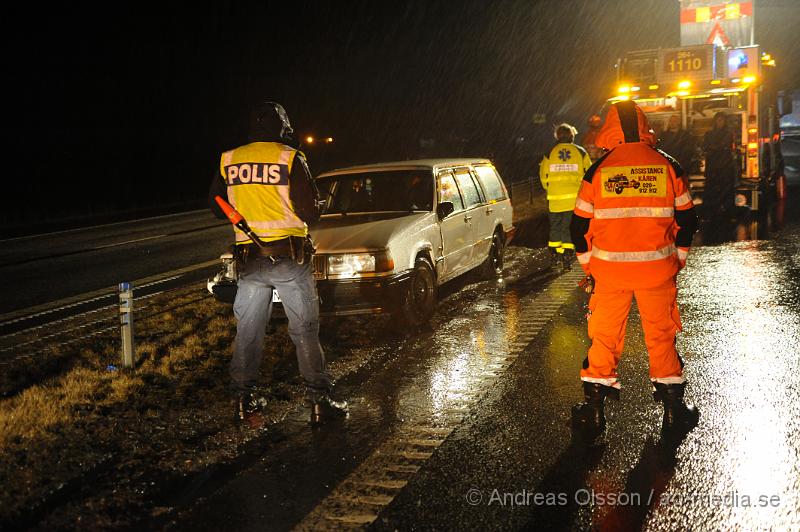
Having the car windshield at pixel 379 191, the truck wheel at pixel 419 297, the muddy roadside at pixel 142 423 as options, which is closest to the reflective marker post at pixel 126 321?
the muddy roadside at pixel 142 423

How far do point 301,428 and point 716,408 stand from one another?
8.61 ft

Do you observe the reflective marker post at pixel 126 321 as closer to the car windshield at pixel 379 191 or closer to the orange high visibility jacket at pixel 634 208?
the car windshield at pixel 379 191

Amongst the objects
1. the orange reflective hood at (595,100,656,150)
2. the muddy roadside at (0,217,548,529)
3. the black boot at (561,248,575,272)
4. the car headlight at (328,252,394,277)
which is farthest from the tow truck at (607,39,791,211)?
the orange reflective hood at (595,100,656,150)

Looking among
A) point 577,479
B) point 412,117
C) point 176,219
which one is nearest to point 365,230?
point 577,479

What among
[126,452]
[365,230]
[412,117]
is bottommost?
[126,452]

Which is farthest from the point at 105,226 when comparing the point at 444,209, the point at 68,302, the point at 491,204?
the point at 444,209

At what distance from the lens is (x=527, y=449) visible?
4508 mm

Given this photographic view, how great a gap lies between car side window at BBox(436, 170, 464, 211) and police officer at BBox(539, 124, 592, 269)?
5.81 feet

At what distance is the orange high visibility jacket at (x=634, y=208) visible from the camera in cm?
462

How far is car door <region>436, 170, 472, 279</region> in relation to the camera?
877 cm

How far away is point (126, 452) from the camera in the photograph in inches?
186

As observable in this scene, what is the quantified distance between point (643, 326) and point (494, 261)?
235 inches

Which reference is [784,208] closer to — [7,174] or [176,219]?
[176,219]

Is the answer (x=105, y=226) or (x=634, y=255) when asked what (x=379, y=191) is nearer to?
(x=634, y=255)
